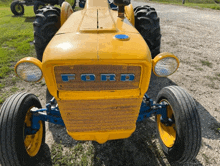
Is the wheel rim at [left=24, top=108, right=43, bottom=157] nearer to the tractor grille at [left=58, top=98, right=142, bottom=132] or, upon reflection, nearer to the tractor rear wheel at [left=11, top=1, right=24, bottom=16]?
the tractor grille at [left=58, top=98, right=142, bottom=132]

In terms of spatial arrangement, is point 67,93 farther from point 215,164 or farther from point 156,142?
point 215,164

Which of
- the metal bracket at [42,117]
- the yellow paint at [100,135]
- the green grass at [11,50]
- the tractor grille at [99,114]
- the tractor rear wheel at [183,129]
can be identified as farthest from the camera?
the green grass at [11,50]

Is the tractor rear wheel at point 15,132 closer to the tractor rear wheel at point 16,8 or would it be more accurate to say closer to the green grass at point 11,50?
the green grass at point 11,50

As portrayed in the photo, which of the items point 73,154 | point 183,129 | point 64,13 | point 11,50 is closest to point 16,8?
point 11,50

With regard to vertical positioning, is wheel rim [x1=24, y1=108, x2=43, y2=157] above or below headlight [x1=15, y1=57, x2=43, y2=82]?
below

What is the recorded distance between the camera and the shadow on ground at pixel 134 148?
2.11 metres

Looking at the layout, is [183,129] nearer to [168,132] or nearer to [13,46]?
[168,132]

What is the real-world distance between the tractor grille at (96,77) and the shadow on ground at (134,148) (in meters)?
1.16

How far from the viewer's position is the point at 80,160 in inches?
83.8

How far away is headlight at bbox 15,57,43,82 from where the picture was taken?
5.01 ft

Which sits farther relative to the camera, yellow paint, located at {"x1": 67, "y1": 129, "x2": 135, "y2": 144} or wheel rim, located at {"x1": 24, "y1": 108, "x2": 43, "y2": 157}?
wheel rim, located at {"x1": 24, "y1": 108, "x2": 43, "y2": 157}

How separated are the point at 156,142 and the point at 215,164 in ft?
2.36

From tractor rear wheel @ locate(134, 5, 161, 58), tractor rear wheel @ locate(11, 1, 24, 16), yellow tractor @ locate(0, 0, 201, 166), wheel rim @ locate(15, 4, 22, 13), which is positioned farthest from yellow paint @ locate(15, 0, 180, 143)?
wheel rim @ locate(15, 4, 22, 13)

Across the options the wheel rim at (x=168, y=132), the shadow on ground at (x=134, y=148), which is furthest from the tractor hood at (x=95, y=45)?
the shadow on ground at (x=134, y=148)
